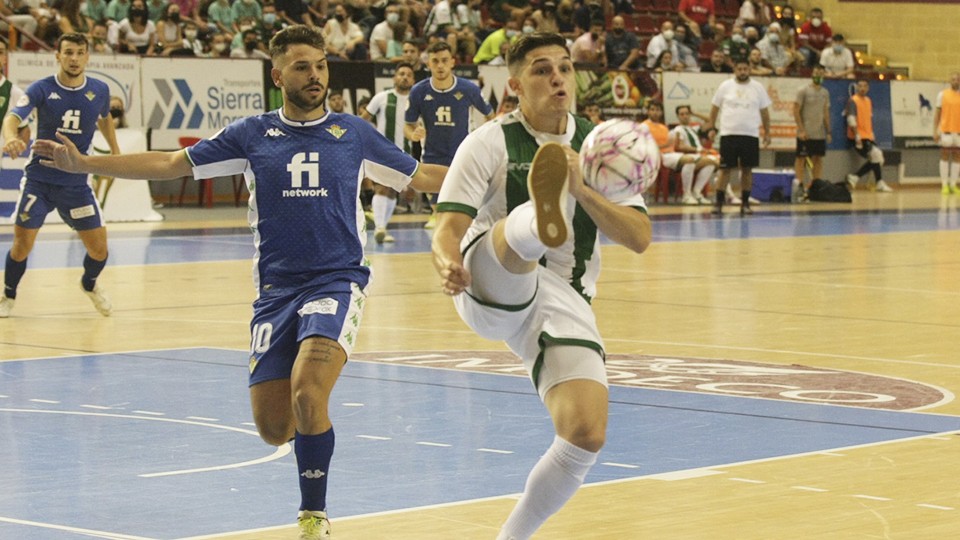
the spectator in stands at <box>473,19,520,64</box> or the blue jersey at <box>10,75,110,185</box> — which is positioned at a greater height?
the spectator in stands at <box>473,19,520,64</box>

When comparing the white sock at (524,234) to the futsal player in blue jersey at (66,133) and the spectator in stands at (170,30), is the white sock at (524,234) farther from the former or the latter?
the spectator in stands at (170,30)

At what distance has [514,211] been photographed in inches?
211

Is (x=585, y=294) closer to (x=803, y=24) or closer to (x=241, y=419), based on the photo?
(x=241, y=419)

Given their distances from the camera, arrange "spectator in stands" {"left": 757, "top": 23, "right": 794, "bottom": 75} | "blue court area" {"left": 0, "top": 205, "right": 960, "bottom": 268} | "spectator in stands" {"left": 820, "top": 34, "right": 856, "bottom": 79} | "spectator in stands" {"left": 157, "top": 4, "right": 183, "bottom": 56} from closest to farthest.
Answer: "blue court area" {"left": 0, "top": 205, "right": 960, "bottom": 268} → "spectator in stands" {"left": 157, "top": 4, "right": 183, "bottom": 56} → "spectator in stands" {"left": 757, "top": 23, "right": 794, "bottom": 75} → "spectator in stands" {"left": 820, "top": 34, "right": 856, "bottom": 79}

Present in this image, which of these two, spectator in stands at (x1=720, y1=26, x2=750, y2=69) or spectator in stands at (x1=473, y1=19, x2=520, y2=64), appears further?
spectator in stands at (x1=720, y1=26, x2=750, y2=69)

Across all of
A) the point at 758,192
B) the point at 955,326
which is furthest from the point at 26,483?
the point at 758,192

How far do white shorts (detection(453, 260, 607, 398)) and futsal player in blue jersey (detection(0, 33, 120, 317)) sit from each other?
311 inches

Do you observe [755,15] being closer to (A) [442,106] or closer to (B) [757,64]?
(B) [757,64]

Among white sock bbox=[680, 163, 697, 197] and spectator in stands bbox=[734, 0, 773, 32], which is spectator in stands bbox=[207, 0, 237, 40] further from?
spectator in stands bbox=[734, 0, 773, 32]

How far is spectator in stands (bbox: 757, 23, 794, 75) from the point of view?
35344mm

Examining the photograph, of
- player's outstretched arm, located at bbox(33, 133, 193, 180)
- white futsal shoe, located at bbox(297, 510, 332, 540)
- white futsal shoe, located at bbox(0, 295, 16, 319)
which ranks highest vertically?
player's outstretched arm, located at bbox(33, 133, 193, 180)

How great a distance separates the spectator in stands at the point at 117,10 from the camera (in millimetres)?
26859

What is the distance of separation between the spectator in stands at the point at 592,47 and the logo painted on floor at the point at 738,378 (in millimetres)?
20206

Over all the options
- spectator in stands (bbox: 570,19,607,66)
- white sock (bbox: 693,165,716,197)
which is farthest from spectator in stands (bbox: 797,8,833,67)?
white sock (bbox: 693,165,716,197)
